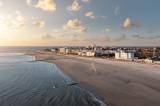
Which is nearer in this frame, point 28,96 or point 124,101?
point 124,101

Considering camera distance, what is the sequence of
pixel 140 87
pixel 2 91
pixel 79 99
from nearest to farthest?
pixel 79 99
pixel 2 91
pixel 140 87

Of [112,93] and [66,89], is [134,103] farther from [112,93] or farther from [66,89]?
[66,89]

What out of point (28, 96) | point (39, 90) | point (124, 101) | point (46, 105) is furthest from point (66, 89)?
point (124, 101)

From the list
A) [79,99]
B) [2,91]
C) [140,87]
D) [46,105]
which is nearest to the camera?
[46,105]

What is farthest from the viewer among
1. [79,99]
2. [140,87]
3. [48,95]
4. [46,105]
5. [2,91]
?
[140,87]

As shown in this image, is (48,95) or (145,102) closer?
(145,102)

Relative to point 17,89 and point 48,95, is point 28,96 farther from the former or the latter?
point 17,89

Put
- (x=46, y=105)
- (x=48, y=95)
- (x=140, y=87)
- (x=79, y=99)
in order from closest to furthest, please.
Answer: (x=46, y=105), (x=79, y=99), (x=48, y=95), (x=140, y=87)

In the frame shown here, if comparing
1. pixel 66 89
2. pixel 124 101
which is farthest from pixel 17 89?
pixel 124 101
